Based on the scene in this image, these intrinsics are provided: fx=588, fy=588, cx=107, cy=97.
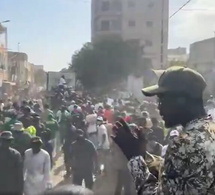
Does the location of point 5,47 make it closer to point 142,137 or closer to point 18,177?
point 18,177

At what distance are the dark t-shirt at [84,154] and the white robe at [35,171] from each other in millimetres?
1414

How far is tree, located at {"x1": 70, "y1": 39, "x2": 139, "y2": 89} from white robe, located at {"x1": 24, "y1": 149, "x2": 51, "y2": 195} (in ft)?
131

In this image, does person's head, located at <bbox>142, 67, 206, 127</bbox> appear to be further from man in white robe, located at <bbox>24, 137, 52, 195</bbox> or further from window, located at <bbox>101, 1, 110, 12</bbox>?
window, located at <bbox>101, 1, 110, 12</bbox>

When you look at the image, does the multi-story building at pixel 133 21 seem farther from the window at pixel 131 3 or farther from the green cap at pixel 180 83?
the green cap at pixel 180 83

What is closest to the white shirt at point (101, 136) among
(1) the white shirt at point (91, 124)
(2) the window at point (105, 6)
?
(1) the white shirt at point (91, 124)

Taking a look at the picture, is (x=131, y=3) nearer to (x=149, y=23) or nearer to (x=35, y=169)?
(x=149, y=23)

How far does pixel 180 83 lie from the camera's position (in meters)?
2.49

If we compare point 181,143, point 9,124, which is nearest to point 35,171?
point 9,124

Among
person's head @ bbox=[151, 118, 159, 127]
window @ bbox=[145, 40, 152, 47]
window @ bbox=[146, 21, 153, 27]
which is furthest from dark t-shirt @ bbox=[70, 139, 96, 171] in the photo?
window @ bbox=[146, 21, 153, 27]

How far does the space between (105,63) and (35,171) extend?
139 ft

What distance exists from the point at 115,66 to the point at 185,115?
4749 cm

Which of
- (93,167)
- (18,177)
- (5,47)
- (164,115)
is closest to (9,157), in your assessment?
(18,177)

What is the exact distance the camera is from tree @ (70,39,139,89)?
4928cm

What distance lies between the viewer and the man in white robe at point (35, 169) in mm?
8086
